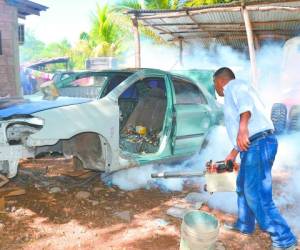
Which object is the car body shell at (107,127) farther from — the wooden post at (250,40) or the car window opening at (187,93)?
the wooden post at (250,40)

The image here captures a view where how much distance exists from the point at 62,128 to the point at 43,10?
335 inches

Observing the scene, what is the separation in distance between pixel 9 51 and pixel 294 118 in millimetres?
8264

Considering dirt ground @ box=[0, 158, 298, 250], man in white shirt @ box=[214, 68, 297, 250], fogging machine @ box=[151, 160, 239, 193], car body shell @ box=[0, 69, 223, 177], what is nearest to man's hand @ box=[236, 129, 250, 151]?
man in white shirt @ box=[214, 68, 297, 250]

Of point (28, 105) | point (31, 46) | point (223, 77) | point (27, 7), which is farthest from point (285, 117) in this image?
point (31, 46)

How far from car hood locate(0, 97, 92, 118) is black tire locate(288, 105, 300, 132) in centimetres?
417

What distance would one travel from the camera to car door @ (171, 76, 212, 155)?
529 cm

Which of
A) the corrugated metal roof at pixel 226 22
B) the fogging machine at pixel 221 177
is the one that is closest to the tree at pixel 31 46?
the corrugated metal roof at pixel 226 22

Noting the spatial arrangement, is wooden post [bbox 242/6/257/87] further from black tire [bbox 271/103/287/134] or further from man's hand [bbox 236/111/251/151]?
man's hand [bbox 236/111/251/151]

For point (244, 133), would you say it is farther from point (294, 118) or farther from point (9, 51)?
point (9, 51)

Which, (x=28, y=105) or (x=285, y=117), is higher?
(x=28, y=105)

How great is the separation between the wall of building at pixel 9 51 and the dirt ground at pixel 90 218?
6099 millimetres

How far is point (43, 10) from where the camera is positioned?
36.8 ft

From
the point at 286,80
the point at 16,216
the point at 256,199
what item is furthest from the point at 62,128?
the point at 286,80

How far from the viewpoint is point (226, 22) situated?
35.3 ft
